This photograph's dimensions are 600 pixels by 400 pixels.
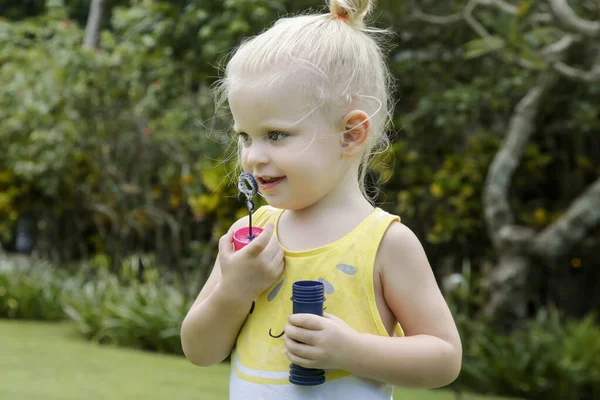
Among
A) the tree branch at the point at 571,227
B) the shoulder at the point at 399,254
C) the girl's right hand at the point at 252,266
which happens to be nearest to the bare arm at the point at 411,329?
the shoulder at the point at 399,254

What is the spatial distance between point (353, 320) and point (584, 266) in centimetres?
514

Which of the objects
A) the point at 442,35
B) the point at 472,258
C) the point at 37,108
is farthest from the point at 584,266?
the point at 37,108

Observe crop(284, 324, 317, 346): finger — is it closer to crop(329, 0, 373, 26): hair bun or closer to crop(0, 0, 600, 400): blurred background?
crop(329, 0, 373, 26): hair bun

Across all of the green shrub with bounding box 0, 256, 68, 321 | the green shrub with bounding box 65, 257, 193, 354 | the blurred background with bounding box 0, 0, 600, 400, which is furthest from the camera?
the green shrub with bounding box 0, 256, 68, 321

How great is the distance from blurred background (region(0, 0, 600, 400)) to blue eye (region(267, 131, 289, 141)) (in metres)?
3.03

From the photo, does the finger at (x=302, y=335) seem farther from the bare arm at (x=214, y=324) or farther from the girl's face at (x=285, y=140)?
the girl's face at (x=285, y=140)

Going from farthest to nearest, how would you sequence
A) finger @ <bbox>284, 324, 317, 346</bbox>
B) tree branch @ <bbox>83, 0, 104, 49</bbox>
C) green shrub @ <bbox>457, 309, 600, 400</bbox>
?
tree branch @ <bbox>83, 0, 104, 49</bbox>, green shrub @ <bbox>457, 309, 600, 400</bbox>, finger @ <bbox>284, 324, 317, 346</bbox>

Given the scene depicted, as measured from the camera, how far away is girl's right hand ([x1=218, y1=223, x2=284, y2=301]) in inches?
56.6

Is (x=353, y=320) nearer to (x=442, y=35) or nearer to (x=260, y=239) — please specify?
(x=260, y=239)

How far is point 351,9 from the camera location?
158 centimetres

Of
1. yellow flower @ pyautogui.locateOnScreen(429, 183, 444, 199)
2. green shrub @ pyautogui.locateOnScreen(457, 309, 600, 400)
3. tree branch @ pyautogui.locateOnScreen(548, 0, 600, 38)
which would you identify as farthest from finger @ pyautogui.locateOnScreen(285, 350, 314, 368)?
yellow flower @ pyautogui.locateOnScreen(429, 183, 444, 199)

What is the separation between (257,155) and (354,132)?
0.65 ft

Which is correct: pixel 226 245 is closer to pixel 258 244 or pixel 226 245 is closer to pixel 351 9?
pixel 258 244

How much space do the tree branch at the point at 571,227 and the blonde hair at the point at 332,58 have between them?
13.1ft
